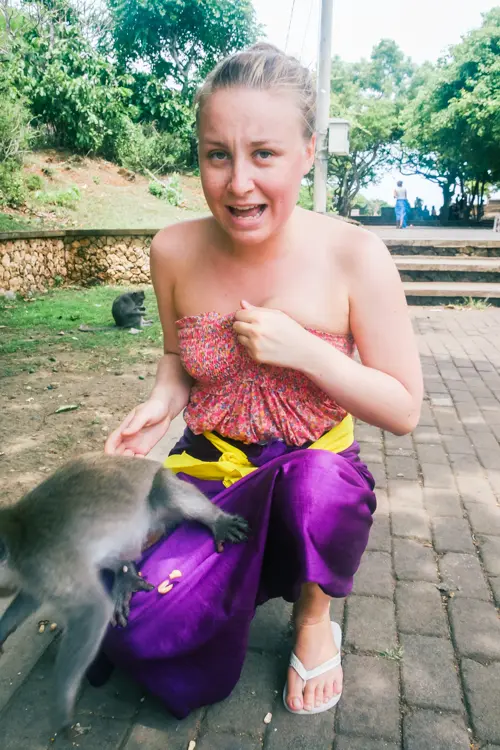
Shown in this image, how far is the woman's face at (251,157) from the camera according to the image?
1.82m

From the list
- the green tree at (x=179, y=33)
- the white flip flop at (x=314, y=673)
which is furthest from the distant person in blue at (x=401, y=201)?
the white flip flop at (x=314, y=673)

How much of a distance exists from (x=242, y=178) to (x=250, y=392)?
739 millimetres

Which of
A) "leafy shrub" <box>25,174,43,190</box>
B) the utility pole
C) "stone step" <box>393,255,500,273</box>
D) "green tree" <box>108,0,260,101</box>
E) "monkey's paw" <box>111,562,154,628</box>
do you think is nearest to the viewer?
"monkey's paw" <box>111,562,154,628</box>

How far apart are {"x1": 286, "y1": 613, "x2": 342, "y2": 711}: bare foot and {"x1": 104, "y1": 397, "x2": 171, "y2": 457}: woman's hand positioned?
Result: 87 centimetres

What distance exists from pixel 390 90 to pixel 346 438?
49228 millimetres

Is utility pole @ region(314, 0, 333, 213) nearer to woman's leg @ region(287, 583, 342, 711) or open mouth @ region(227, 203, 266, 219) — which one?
open mouth @ region(227, 203, 266, 219)

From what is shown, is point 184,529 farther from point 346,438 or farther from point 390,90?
point 390,90

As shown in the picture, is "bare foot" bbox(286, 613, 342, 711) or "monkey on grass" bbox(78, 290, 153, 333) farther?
"monkey on grass" bbox(78, 290, 153, 333)

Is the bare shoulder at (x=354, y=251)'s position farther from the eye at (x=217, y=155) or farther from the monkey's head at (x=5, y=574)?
the monkey's head at (x=5, y=574)

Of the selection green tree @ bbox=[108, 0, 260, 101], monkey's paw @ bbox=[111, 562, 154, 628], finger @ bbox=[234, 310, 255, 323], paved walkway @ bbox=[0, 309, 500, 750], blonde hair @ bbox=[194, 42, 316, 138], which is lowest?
paved walkway @ bbox=[0, 309, 500, 750]

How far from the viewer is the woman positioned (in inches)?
72.6

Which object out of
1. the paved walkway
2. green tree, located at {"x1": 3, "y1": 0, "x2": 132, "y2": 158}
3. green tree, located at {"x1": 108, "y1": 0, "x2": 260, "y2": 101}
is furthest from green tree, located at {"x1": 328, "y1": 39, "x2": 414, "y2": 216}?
the paved walkway

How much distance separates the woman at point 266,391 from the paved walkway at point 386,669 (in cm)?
11

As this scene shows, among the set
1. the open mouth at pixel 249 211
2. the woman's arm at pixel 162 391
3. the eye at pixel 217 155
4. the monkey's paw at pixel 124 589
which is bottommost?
the monkey's paw at pixel 124 589
